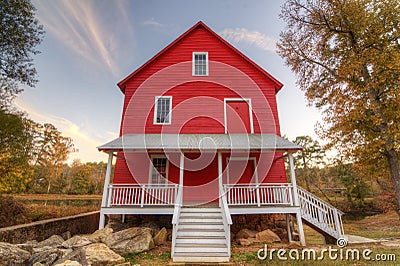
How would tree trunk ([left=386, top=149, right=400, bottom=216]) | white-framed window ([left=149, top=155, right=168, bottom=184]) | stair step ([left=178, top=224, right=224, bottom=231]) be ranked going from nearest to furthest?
stair step ([left=178, top=224, right=224, bottom=231])
tree trunk ([left=386, top=149, right=400, bottom=216])
white-framed window ([left=149, top=155, right=168, bottom=184])

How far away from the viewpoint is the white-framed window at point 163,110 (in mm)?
10234

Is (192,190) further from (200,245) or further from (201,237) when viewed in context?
(200,245)

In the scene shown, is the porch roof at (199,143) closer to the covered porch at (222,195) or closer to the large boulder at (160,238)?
the covered porch at (222,195)

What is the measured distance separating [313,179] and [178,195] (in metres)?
24.2

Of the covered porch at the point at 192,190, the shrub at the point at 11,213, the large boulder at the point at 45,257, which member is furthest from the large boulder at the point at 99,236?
the shrub at the point at 11,213

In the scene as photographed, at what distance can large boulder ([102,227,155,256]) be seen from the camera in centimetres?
602

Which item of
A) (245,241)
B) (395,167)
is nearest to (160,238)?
(245,241)

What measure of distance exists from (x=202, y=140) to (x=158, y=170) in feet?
9.33

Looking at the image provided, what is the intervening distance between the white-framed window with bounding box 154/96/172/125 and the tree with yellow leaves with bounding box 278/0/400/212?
7841 mm

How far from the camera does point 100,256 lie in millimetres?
5121

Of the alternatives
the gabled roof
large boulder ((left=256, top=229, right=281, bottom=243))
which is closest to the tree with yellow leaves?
the gabled roof

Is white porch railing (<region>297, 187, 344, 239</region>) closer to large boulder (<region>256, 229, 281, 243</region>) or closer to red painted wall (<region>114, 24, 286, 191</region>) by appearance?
large boulder (<region>256, 229, 281, 243</region>)

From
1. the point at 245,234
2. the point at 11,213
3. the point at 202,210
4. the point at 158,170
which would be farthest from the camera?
the point at 158,170

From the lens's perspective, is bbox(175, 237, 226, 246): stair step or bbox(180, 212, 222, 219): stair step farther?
bbox(180, 212, 222, 219): stair step
